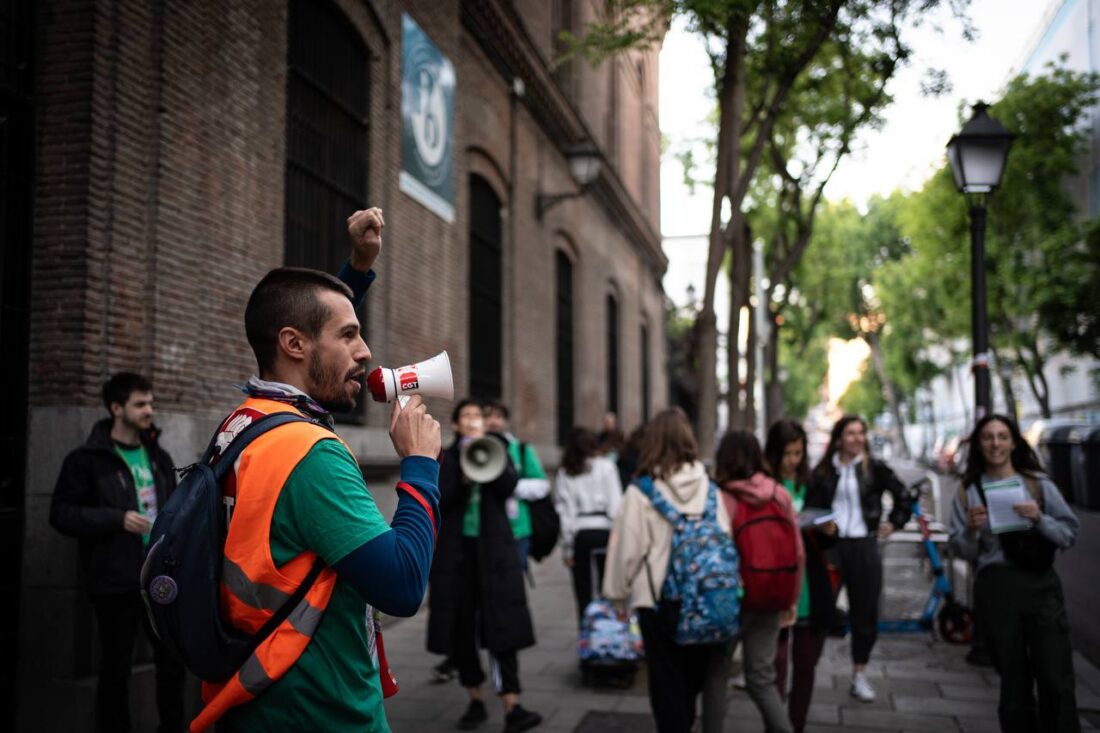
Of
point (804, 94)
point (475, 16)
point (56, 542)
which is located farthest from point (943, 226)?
point (56, 542)

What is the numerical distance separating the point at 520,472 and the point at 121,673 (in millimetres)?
3053

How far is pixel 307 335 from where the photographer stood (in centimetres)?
241

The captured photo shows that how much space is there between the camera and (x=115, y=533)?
5270 millimetres

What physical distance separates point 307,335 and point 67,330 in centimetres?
436

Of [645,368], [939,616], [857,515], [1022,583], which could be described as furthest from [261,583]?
[645,368]

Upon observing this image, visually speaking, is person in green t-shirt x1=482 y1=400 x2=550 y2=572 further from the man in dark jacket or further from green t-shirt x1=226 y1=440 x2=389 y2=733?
green t-shirt x1=226 y1=440 x2=389 y2=733

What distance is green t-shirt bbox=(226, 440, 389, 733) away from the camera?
2168mm

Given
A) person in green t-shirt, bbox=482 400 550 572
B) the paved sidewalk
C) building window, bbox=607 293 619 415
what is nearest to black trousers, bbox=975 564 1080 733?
the paved sidewalk

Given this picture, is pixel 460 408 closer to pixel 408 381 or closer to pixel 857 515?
pixel 857 515

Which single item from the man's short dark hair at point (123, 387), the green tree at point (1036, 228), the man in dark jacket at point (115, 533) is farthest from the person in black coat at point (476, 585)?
the green tree at point (1036, 228)

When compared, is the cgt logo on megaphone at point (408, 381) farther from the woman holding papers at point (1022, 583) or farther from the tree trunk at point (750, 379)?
the tree trunk at point (750, 379)

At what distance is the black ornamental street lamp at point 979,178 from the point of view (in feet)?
28.8

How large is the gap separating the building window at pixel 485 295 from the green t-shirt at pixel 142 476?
8.24m

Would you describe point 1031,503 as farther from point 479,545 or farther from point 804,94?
point 804,94
